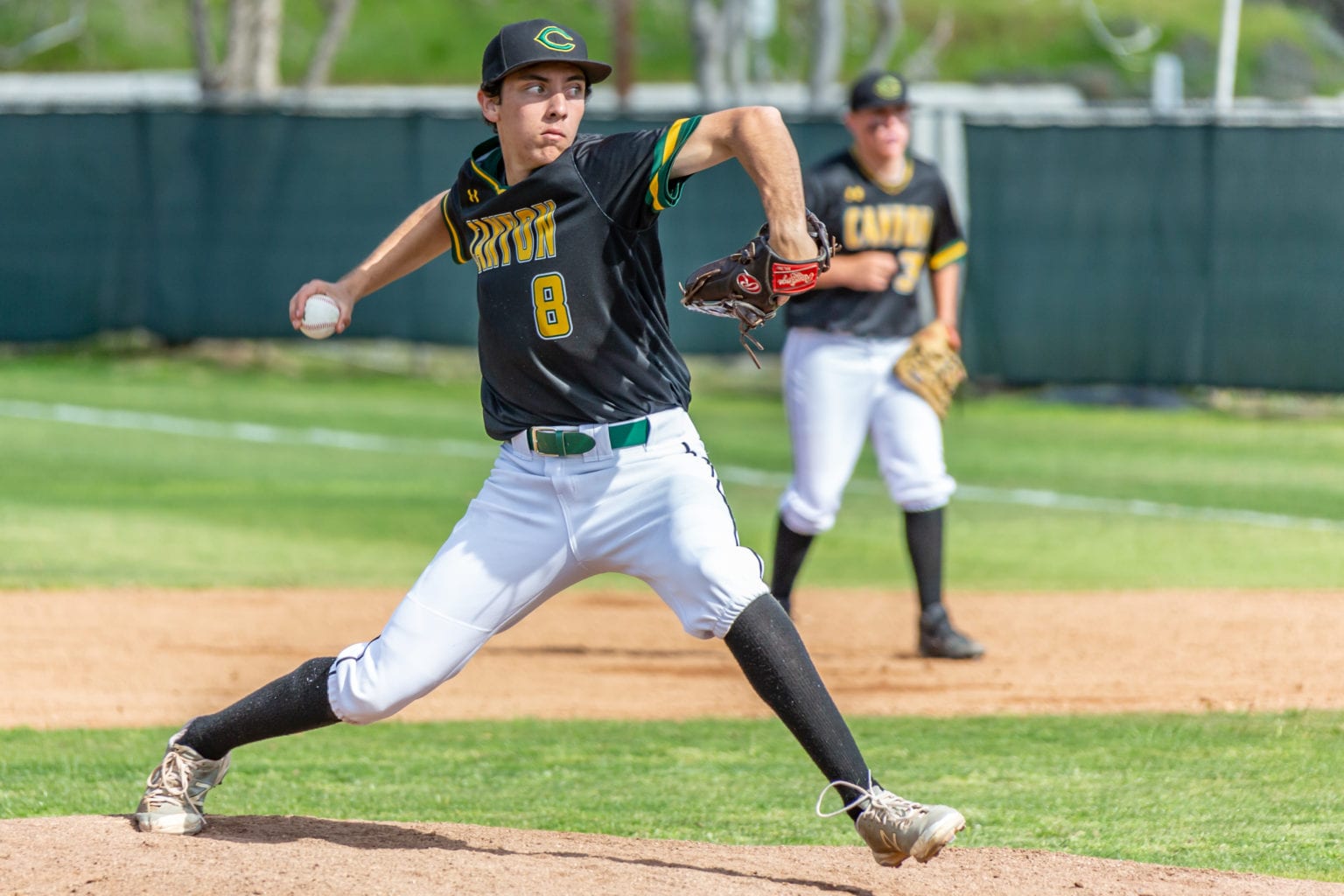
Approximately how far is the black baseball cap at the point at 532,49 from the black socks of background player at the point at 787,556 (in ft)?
11.3

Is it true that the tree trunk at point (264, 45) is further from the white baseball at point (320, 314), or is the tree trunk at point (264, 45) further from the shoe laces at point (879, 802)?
the shoe laces at point (879, 802)

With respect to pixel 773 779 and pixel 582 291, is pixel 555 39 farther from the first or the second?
pixel 773 779

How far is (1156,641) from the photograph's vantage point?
7.54 m

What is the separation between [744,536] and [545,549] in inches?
244

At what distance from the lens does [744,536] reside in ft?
33.3

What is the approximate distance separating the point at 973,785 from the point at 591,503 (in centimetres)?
188

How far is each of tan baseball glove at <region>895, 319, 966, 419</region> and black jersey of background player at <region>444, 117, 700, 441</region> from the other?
9.74ft

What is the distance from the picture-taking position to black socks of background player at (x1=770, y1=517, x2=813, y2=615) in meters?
7.15

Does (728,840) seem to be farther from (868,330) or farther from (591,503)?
(868,330)

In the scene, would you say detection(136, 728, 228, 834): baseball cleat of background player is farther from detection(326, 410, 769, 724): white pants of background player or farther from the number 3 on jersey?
the number 3 on jersey

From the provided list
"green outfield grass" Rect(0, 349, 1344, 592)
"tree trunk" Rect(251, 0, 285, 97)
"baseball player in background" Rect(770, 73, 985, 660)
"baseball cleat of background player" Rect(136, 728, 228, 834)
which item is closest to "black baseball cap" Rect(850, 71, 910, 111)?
"baseball player in background" Rect(770, 73, 985, 660)

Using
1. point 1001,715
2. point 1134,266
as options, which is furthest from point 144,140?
point 1001,715

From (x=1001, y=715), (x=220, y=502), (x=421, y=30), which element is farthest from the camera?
(x=421, y=30)

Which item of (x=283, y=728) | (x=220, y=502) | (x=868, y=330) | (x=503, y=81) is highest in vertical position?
Answer: (x=503, y=81)
